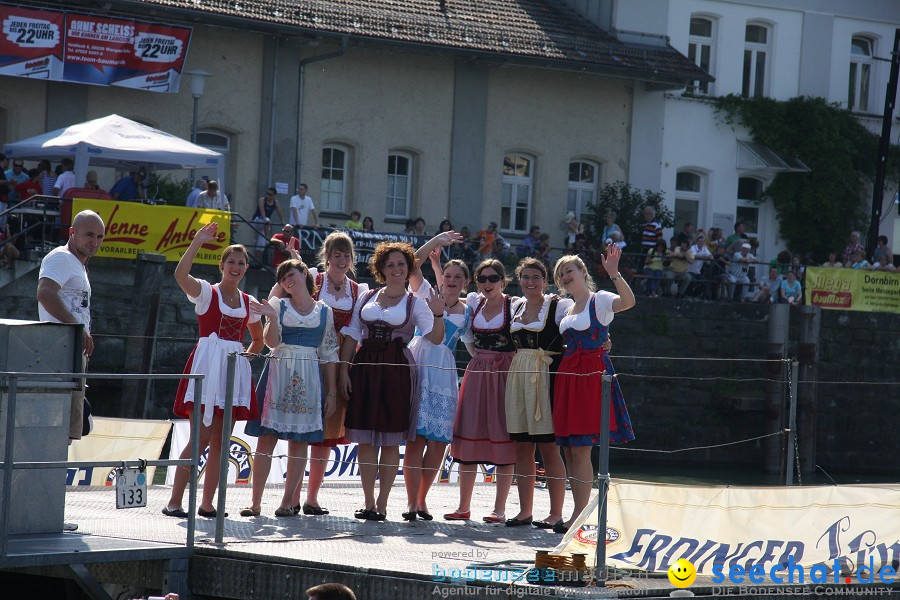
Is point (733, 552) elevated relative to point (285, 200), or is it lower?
lower

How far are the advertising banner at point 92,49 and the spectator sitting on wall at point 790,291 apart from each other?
1327 centimetres

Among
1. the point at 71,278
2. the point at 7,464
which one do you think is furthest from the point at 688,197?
the point at 7,464

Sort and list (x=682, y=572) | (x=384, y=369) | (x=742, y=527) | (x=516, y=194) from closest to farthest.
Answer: (x=682, y=572)
(x=742, y=527)
(x=384, y=369)
(x=516, y=194)

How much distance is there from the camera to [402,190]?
30.8m

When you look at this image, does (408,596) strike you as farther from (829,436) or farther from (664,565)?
(829,436)

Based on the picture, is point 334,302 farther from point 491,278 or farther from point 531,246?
point 531,246

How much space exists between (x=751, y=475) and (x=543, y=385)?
1753 cm

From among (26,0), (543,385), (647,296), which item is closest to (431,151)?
(647,296)

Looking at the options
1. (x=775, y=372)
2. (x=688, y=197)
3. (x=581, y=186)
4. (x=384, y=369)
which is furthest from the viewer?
(x=688, y=197)

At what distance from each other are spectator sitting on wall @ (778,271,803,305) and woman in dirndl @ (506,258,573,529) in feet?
66.0

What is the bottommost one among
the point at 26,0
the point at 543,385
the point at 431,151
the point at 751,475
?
the point at 751,475

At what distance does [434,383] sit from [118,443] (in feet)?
13.9

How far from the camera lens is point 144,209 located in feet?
70.1

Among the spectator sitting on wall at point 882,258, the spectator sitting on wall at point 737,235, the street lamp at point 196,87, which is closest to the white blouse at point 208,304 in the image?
the street lamp at point 196,87
